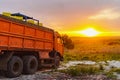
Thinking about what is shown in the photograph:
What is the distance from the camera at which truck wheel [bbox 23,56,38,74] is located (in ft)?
65.4

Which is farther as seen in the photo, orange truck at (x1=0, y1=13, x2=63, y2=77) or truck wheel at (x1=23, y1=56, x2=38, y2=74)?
truck wheel at (x1=23, y1=56, x2=38, y2=74)

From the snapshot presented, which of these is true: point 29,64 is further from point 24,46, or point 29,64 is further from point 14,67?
point 14,67

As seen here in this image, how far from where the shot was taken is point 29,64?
798 inches

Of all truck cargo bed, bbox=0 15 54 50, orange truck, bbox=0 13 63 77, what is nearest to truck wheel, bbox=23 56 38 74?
orange truck, bbox=0 13 63 77

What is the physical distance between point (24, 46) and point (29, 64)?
4.37 ft

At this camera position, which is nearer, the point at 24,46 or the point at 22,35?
the point at 22,35

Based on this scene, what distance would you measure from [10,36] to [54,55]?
755 cm

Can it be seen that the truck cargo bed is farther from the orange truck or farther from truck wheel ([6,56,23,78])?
truck wheel ([6,56,23,78])

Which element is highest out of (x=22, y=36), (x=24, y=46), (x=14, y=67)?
(x=22, y=36)

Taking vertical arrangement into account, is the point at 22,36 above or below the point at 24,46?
above

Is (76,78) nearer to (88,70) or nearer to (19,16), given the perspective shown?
(88,70)

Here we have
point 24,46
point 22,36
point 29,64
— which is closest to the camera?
point 22,36

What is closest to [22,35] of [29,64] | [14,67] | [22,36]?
[22,36]

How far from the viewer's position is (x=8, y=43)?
698 inches
